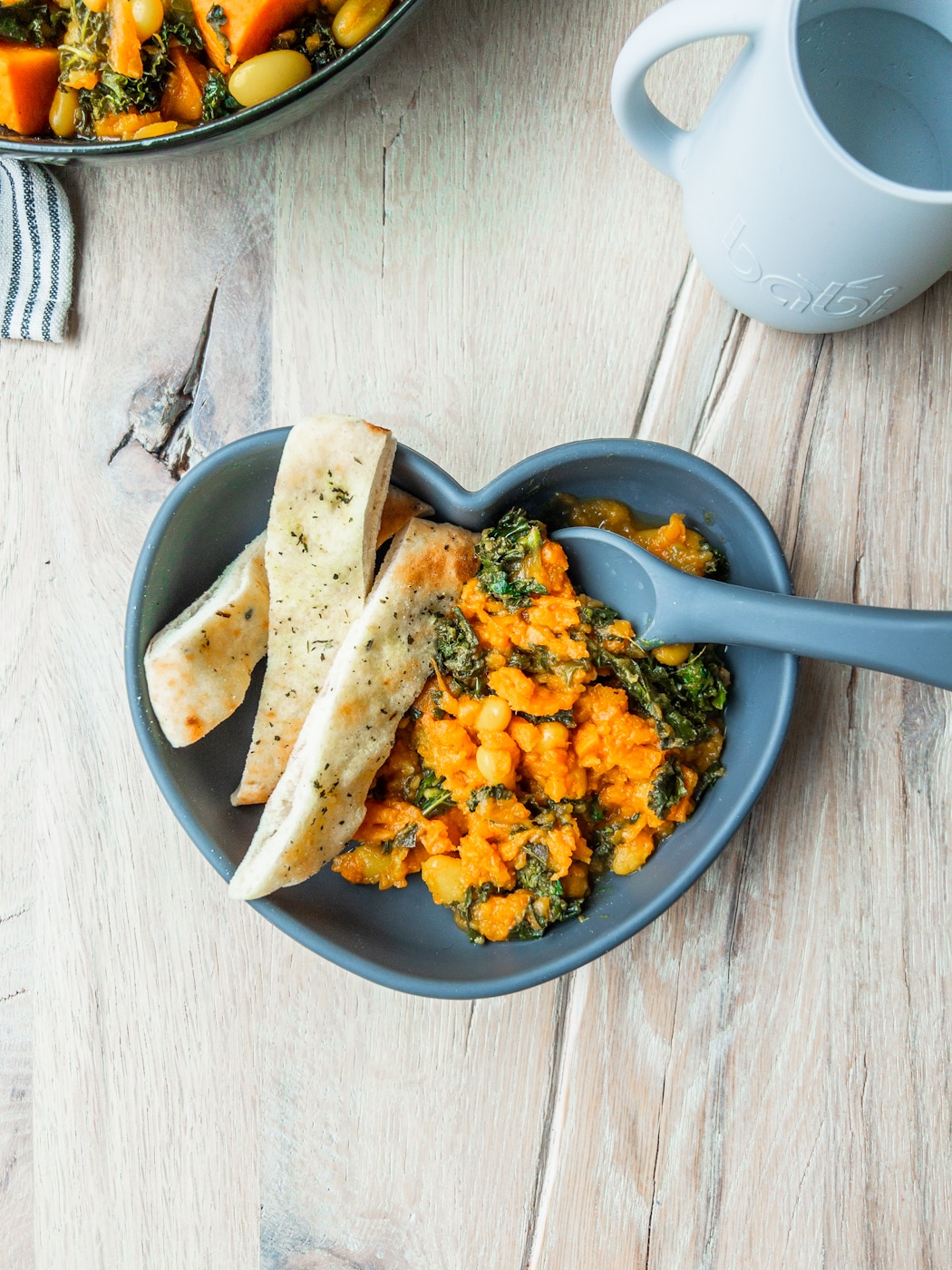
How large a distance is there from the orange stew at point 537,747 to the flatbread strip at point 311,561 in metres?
0.19

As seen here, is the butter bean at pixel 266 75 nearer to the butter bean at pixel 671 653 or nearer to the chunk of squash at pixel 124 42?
the chunk of squash at pixel 124 42

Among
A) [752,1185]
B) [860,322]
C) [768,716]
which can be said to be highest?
[860,322]

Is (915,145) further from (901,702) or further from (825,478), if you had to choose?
(901,702)

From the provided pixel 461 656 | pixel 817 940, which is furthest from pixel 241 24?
pixel 817 940

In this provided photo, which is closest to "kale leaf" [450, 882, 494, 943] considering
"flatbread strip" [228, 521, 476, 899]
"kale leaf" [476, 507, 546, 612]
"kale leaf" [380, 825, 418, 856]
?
"kale leaf" [380, 825, 418, 856]

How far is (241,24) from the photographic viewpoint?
1.64 m

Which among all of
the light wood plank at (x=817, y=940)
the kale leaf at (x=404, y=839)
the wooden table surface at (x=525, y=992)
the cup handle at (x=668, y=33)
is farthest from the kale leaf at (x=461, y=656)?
the cup handle at (x=668, y=33)

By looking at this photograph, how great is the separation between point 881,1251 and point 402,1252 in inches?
38.4

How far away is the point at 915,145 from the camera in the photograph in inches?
65.0

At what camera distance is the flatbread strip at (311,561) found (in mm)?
1666

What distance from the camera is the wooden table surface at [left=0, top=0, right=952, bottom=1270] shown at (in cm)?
199

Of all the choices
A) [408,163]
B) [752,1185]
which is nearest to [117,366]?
[408,163]

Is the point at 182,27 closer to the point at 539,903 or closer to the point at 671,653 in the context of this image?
the point at 671,653

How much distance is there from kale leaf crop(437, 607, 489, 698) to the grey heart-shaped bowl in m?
0.19
